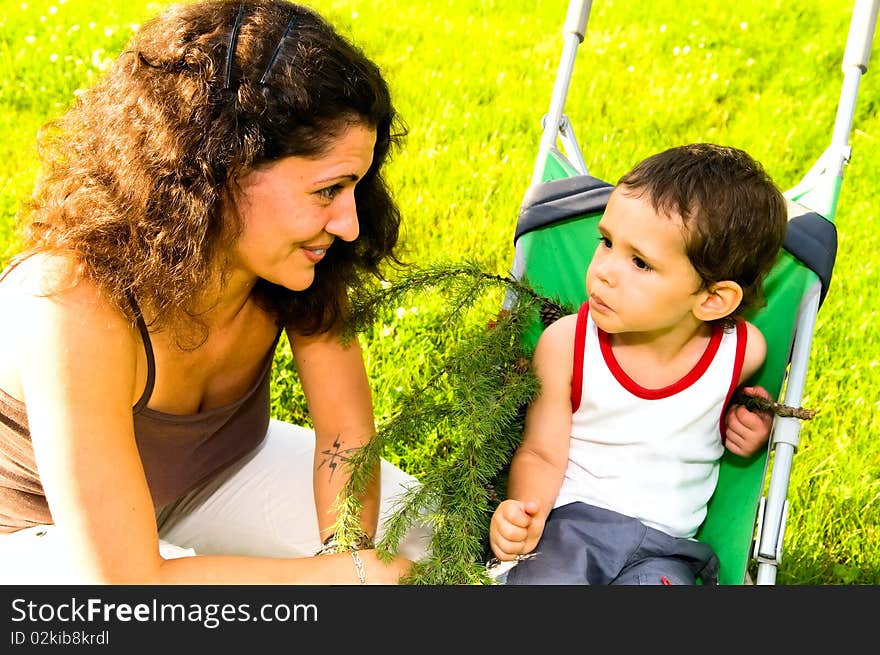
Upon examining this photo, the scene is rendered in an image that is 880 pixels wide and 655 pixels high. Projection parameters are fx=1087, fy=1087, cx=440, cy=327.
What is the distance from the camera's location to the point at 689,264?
2381 millimetres

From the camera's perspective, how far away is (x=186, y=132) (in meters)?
2.04

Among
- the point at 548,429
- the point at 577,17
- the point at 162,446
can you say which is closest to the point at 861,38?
the point at 577,17

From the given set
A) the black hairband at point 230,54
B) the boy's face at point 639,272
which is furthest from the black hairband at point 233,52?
the boy's face at point 639,272

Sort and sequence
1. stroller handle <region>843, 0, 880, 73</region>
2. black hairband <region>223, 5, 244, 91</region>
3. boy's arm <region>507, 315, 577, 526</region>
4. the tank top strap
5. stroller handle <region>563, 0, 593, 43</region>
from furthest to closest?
stroller handle <region>563, 0, 593, 43</region>
stroller handle <region>843, 0, 880, 73</region>
boy's arm <region>507, 315, 577, 526</region>
the tank top strap
black hairband <region>223, 5, 244, 91</region>

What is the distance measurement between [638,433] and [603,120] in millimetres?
3058

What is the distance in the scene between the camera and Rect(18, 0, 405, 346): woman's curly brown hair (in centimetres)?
204

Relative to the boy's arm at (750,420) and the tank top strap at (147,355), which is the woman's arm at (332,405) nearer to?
the tank top strap at (147,355)

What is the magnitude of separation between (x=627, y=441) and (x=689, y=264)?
0.45 m

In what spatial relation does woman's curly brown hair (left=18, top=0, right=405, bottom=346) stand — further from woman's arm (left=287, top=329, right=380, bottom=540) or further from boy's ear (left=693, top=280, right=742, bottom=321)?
boy's ear (left=693, top=280, right=742, bottom=321)

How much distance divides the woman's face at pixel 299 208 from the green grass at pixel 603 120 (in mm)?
1480

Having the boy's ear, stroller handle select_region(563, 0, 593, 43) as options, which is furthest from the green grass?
the boy's ear

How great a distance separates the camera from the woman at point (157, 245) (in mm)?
2043

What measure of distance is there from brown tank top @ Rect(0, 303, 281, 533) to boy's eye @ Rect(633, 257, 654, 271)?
897 mm
